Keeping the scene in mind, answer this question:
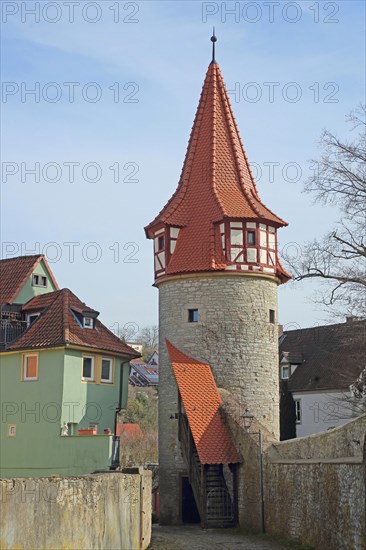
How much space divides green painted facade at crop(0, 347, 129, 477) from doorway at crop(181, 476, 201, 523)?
114 inches

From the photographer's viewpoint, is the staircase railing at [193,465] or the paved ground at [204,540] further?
the staircase railing at [193,465]

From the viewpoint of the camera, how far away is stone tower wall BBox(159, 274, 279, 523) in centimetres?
2930

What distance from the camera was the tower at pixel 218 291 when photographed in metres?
29.4

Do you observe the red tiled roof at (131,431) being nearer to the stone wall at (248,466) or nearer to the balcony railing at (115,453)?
the balcony railing at (115,453)

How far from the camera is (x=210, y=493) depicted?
27250 mm

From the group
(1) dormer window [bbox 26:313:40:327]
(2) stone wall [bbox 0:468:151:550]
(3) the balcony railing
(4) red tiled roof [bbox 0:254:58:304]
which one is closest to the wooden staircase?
(3) the balcony railing

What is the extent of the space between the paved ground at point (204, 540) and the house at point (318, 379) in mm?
13195

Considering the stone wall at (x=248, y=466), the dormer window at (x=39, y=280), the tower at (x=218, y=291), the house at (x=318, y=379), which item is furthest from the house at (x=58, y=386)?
the house at (x=318, y=379)

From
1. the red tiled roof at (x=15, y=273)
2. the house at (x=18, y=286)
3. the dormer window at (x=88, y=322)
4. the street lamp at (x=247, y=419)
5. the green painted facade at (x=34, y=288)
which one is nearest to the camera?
the street lamp at (x=247, y=419)

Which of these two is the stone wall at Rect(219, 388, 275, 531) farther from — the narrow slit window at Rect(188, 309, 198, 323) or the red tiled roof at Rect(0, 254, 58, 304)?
the red tiled roof at Rect(0, 254, 58, 304)

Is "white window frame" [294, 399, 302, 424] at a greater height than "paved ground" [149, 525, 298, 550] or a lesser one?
greater

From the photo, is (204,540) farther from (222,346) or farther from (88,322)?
(88,322)

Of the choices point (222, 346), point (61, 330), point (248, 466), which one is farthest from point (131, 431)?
point (248, 466)

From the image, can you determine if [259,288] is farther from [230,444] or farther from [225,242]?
[230,444]
